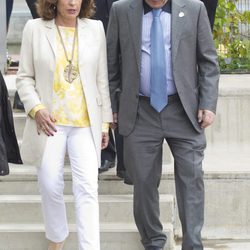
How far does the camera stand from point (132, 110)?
612cm

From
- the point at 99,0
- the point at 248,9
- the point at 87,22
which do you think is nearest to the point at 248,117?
the point at 99,0

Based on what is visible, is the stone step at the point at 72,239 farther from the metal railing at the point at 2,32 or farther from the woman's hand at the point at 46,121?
the metal railing at the point at 2,32

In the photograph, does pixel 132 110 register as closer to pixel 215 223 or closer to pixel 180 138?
pixel 180 138

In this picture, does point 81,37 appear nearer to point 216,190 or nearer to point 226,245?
point 216,190

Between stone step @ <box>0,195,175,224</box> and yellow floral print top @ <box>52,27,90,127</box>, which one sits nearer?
yellow floral print top @ <box>52,27,90,127</box>

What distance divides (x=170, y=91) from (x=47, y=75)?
794 mm

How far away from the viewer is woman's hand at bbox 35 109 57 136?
593 centimetres

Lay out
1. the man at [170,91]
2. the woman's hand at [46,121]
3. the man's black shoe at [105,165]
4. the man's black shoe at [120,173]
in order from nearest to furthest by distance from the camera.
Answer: the woman's hand at [46,121], the man at [170,91], the man's black shoe at [120,173], the man's black shoe at [105,165]

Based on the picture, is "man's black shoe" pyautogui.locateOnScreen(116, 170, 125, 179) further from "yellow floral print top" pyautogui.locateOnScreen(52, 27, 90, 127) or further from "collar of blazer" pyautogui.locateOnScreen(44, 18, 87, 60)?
"collar of blazer" pyautogui.locateOnScreen(44, 18, 87, 60)

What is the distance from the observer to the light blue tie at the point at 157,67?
237 inches

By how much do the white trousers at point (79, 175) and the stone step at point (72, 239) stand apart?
75 cm

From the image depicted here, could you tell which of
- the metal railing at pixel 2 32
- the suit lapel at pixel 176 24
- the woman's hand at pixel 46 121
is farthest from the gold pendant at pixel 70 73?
the metal railing at pixel 2 32

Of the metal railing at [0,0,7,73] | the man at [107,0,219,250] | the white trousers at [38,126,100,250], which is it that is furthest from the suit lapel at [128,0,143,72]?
the metal railing at [0,0,7,73]

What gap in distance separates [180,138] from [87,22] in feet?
3.16
